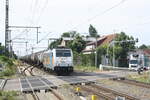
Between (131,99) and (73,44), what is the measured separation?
5692cm

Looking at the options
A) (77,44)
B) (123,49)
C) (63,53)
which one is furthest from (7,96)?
(77,44)

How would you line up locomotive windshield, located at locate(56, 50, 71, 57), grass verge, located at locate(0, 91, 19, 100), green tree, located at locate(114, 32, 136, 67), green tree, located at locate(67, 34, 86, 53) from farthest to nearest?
1. green tree, located at locate(67, 34, 86, 53)
2. green tree, located at locate(114, 32, 136, 67)
3. locomotive windshield, located at locate(56, 50, 71, 57)
4. grass verge, located at locate(0, 91, 19, 100)

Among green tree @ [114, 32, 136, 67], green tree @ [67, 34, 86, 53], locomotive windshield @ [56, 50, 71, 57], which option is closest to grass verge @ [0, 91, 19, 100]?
locomotive windshield @ [56, 50, 71, 57]

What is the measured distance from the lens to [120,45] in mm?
64188

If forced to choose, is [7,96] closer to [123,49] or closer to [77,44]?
[123,49]

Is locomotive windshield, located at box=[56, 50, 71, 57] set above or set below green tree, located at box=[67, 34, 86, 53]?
below

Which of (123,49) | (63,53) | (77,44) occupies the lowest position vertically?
(63,53)

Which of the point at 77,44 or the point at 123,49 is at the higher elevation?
the point at 77,44

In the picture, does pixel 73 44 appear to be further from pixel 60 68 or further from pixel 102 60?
pixel 60 68

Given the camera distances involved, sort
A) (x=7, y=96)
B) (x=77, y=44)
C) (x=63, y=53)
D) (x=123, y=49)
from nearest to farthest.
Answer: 1. (x=7, y=96)
2. (x=63, y=53)
3. (x=123, y=49)
4. (x=77, y=44)

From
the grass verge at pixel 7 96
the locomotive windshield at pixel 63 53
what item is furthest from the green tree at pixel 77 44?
the grass verge at pixel 7 96

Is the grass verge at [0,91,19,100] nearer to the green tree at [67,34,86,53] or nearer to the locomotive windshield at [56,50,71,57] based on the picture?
the locomotive windshield at [56,50,71,57]

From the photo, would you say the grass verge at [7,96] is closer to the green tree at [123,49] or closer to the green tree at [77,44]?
the green tree at [123,49]

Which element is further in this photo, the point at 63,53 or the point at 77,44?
the point at 77,44
